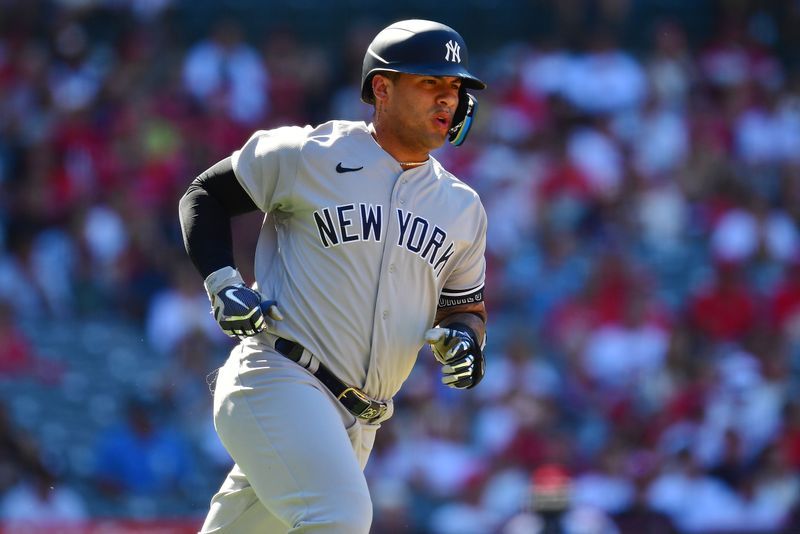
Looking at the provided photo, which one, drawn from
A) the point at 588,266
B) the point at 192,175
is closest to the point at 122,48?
the point at 192,175

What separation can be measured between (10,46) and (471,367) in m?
9.43

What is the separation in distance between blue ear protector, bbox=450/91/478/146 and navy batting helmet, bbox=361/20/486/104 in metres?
0.09

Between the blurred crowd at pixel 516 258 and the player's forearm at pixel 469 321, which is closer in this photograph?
the player's forearm at pixel 469 321

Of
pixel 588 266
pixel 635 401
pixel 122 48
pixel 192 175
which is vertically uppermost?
pixel 122 48

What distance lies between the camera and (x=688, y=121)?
40.0 ft

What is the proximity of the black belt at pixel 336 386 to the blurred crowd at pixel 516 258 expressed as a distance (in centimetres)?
364

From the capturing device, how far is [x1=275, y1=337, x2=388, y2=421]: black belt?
4160 millimetres

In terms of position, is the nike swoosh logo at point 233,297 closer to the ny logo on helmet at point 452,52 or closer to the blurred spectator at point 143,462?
the ny logo on helmet at point 452,52

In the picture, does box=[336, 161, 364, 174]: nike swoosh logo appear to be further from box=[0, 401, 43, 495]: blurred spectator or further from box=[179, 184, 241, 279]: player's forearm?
box=[0, 401, 43, 495]: blurred spectator

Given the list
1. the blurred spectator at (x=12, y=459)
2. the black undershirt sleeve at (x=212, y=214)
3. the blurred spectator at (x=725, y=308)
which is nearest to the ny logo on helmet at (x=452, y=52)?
the black undershirt sleeve at (x=212, y=214)

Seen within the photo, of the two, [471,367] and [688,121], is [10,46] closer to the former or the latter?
[688,121]

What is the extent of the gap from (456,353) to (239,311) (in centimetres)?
71

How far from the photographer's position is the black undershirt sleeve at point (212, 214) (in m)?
4.22

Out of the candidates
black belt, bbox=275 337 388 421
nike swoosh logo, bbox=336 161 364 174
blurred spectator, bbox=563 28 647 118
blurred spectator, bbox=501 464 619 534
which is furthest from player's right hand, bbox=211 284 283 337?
blurred spectator, bbox=563 28 647 118
